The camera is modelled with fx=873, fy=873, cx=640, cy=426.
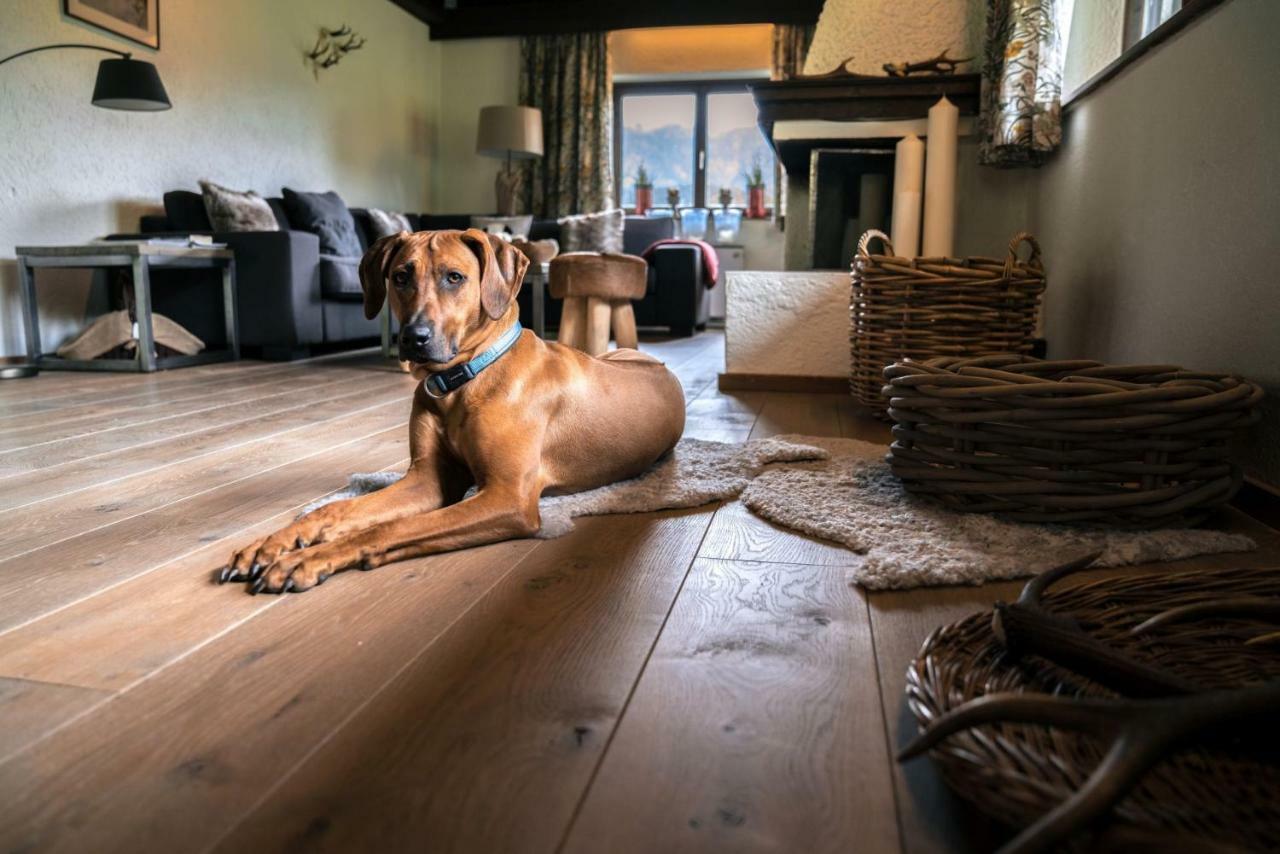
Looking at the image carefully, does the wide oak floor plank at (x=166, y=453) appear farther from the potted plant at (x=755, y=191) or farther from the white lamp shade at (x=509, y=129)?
the potted plant at (x=755, y=191)

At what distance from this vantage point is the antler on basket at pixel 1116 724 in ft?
1.69

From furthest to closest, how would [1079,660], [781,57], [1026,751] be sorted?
1. [781,57]
2. [1079,660]
3. [1026,751]

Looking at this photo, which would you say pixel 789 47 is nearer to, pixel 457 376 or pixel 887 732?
pixel 457 376

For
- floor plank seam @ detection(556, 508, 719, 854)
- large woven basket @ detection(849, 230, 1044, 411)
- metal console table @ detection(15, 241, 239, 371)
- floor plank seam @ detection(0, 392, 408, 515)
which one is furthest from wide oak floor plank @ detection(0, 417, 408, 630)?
metal console table @ detection(15, 241, 239, 371)

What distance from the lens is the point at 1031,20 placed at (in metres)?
2.78

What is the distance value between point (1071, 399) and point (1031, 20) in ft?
6.57

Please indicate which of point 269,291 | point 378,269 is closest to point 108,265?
point 269,291

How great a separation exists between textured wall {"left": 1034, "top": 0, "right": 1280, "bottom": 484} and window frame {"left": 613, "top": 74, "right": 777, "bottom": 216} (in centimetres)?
544

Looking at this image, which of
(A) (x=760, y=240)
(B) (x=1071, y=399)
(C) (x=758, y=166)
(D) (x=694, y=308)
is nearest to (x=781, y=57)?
(C) (x=758, y=166)

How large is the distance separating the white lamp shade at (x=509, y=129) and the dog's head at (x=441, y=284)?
6131 mm

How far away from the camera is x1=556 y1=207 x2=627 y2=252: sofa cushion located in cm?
662

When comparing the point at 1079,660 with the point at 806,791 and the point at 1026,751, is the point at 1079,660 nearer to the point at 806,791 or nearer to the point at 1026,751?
the point at 1026,751

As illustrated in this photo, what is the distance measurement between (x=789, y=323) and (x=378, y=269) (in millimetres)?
2008

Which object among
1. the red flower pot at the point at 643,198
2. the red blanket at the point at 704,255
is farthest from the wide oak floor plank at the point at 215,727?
the red flower pot at the point at 643,198
